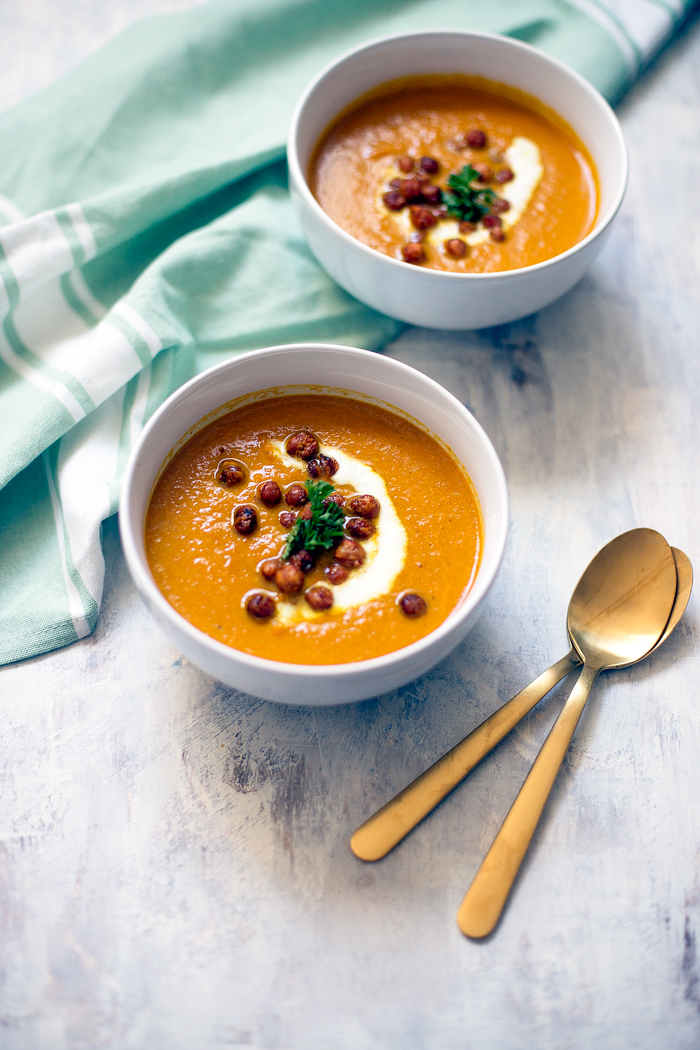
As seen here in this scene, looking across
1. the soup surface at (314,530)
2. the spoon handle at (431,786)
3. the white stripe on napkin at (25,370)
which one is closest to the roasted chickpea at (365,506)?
the soup surface at (314,530)

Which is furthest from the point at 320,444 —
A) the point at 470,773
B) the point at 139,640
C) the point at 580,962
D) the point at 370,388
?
the point at 580,962

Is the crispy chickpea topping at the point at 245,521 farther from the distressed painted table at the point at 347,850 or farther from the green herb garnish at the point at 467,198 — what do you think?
the green herb garnish at the point at 467,198

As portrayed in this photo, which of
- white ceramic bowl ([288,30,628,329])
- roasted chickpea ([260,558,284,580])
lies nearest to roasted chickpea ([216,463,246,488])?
roasted chickpea ([260,558,284,580])

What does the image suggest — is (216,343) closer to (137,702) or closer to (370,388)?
(370,388)

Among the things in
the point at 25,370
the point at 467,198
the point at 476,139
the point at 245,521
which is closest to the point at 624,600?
the point at 245,521

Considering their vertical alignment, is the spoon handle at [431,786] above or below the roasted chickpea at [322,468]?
below

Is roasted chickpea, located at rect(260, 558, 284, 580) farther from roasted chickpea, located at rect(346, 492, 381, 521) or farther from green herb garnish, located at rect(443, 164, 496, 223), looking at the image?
green herb garnish, located at rect(443, 164, 496, 223)

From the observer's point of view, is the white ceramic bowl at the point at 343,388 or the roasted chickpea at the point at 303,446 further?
the roasted chickpea at the point at 303,446
